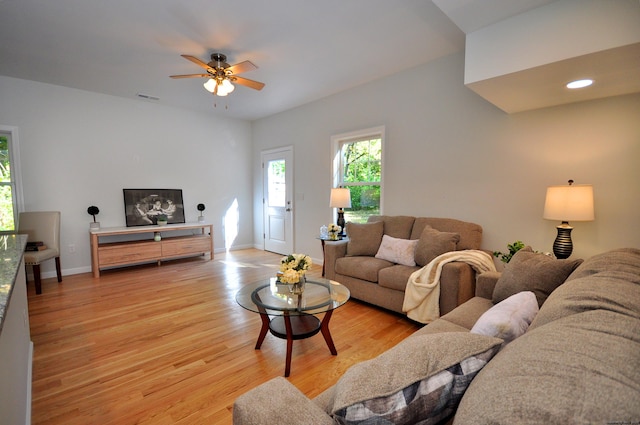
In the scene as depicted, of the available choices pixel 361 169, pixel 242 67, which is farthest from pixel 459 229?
pixel 242 67

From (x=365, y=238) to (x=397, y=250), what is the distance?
452mm

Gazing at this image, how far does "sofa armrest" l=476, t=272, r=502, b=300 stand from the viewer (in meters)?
2.13

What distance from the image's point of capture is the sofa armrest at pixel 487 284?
2127 mm

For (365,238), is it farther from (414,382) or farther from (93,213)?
(93,213)

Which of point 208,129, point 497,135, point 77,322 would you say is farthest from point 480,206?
point 208,129

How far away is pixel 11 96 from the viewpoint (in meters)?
3.87

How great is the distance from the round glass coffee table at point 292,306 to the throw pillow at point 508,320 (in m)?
1.13

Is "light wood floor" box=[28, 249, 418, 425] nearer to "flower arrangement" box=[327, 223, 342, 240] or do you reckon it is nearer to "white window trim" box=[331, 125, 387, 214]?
"flower arrangement" box=[327, 223, 342, 240]

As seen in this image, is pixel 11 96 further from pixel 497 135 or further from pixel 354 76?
pixel 497 135

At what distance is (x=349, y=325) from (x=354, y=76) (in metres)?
3.06

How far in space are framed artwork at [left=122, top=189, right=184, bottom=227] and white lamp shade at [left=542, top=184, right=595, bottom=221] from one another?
5.42 meters

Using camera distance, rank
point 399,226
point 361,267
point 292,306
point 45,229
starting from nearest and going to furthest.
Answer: point 292,306 < point 361,267 < point 399,226 < point 45,229

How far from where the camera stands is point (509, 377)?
557 mm

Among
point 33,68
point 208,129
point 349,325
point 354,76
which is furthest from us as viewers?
point 208,129
